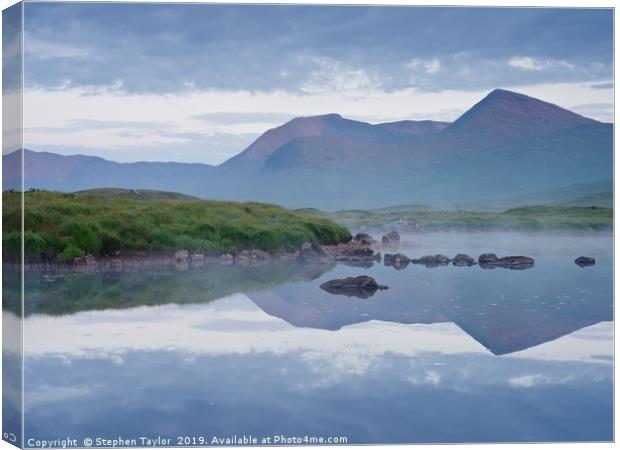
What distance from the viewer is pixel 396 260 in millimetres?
8984

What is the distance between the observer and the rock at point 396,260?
893 centimetres

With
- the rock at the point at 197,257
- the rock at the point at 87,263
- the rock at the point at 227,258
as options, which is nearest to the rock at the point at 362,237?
the rock at the point at 227,258

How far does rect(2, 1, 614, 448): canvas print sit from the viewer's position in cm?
805

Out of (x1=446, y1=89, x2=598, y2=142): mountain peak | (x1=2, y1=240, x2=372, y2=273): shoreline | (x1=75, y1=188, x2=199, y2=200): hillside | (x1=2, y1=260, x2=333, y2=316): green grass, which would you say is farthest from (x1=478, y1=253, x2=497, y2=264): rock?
(x1=75, y1=188, x2=199, y2=200): hillside

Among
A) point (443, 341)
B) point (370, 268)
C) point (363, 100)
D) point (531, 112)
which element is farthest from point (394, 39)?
point (443, 341)

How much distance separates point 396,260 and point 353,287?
525 mm

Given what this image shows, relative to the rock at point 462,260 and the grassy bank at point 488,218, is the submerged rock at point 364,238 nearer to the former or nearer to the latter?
the grassy bank at point 488,218

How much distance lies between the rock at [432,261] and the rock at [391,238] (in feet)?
0.77

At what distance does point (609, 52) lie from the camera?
8734mm

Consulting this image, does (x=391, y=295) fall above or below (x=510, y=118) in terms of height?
below

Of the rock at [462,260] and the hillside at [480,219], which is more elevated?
the hillside at [480,219]

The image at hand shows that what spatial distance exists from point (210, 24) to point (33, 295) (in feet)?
8.37

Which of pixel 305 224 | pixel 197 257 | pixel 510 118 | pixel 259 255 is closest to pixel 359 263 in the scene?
pixel 305 224

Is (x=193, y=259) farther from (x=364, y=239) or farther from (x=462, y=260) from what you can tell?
(x=462, y=260)
